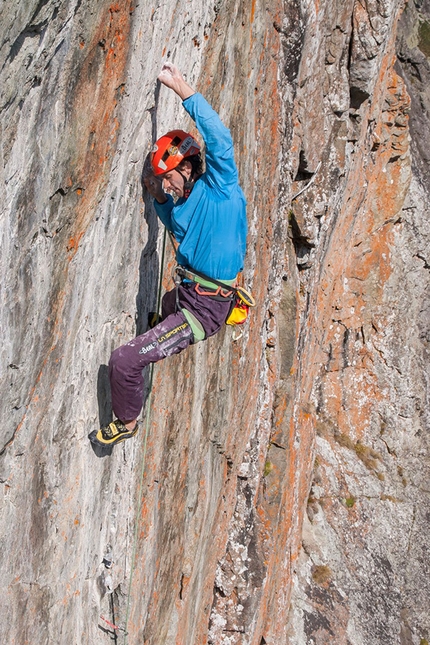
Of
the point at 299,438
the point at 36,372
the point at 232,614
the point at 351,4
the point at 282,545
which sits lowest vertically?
the point at 232,614

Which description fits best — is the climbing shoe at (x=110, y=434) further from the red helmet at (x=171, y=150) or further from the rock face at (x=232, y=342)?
the red helmet at (x=171, y=150)

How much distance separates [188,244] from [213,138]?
1.09m

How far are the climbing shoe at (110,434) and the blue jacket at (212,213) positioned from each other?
1.46 meters

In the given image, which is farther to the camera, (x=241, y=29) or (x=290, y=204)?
A: (x=290, y=204)

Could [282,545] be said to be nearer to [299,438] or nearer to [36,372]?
[299,438]

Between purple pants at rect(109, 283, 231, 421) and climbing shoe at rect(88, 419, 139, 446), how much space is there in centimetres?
9

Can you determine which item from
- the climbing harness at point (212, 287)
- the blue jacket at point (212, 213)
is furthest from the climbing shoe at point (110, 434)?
the blue jacket at point (212, 213)

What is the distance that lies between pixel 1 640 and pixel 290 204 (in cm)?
777

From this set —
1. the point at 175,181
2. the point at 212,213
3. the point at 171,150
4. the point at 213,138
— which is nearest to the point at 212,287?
the point at 212,213

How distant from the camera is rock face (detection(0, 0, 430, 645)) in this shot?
4617mm

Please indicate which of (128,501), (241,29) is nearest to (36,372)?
(128,501)

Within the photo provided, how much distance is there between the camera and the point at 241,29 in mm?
7359

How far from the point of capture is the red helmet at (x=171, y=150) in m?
4.98

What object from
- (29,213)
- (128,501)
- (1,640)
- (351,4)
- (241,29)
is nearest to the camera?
(29,213)
